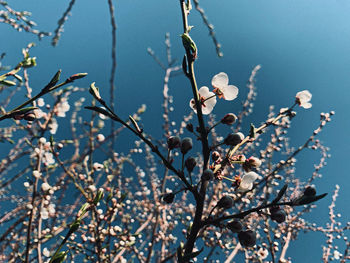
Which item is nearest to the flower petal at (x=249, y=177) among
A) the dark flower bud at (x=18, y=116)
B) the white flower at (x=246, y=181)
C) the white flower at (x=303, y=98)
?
the white flower at (x=246, y=181)

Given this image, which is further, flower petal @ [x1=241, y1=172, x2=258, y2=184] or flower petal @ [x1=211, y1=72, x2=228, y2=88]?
flower petal @ [x1=211, y1=72, x2=228, y2=88]

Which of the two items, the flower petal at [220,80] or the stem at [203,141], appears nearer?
the stem at [203,141]

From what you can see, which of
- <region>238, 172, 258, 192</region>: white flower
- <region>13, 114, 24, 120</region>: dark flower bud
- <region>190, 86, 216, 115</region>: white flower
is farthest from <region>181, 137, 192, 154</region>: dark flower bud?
<region>13, 114, 24, 120</region>: dark flower bud

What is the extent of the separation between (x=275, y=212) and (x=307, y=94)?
2.56ft

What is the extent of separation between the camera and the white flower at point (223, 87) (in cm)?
113

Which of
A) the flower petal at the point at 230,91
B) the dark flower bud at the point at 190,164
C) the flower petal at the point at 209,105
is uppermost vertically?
the flower petal at the point at 230,91

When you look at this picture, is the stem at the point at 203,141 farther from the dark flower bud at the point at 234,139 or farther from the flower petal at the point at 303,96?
the flower petal at the point at 303,96

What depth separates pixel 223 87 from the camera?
3.76 ft

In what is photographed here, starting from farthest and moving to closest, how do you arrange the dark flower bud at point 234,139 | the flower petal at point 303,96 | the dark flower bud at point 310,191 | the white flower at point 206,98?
the flower petal at point 303,96 < the white flower at point 206,98 < the dark flower bud at point 234,139 < the dark flower bud at point 310,191

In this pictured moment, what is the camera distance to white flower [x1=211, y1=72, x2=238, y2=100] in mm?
1126

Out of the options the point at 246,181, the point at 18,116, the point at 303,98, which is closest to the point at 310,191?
the point at 246,181

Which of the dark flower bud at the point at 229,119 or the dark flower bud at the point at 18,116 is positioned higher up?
the dark flower bud at the point at 229,119

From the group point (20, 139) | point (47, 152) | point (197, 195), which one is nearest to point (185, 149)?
point (197, 195)

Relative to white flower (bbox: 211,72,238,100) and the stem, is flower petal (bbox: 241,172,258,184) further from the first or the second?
white flower (bbox: 211,72,238,100)
